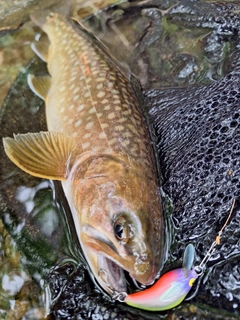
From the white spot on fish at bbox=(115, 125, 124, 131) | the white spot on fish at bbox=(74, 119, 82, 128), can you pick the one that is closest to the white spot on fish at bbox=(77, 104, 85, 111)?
the white spot on fish at bbox=(74, 119, 82, 128)

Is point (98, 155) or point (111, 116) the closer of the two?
point (98, 155)

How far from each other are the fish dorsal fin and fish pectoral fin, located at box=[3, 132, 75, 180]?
1208mm

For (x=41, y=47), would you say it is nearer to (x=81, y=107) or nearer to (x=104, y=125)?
(x=81, y=107)

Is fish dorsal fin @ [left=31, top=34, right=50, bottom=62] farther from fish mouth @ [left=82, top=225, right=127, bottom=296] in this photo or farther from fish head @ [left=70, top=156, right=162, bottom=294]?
fish mouth @ [left=82, top=225, right=127, bottom=296]

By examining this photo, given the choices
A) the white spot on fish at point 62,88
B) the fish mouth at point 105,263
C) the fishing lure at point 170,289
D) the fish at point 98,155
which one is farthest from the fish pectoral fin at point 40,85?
the fishing lure at point 170,289

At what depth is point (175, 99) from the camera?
3.37 meters

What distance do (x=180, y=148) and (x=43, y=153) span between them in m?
1.02

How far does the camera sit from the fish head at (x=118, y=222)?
2422 mm

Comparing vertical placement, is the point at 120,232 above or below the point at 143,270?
above

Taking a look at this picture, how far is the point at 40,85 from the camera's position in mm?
3744

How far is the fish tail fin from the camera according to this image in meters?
4.07

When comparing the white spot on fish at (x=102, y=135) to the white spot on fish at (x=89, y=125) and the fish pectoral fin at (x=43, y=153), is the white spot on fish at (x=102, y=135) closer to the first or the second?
the white spot on fish at (x=89, y=125)

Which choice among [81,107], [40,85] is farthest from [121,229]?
[40,85]

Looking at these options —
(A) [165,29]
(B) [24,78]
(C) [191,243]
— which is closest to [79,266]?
(C) [191,243]
